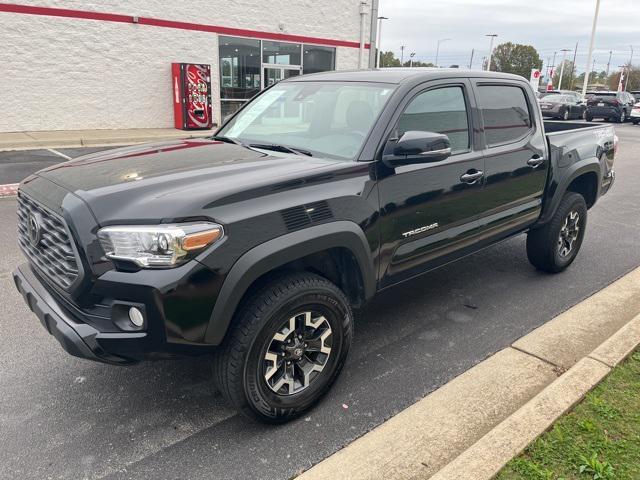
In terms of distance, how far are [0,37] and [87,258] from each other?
13704 mm

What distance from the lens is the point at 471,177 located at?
12.0ft

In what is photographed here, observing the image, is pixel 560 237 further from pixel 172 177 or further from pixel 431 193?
pixel 172 177

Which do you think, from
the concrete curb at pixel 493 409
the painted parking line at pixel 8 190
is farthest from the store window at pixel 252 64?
the concrete curb at pixel 493 409

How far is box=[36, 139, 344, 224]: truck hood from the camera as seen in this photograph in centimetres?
236

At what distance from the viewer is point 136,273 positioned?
228cm

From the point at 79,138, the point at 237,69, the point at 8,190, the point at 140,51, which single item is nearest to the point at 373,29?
the point at 237,69

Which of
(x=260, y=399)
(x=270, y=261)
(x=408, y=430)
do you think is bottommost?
(x=408, y=430)

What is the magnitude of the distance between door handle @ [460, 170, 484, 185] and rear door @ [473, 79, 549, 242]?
0.37 ft

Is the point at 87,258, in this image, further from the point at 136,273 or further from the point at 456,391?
the point at 456,391

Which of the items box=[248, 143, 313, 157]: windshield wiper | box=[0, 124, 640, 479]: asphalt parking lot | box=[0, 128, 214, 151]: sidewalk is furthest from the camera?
box=[0, 128, 214, 151]: sidewalk

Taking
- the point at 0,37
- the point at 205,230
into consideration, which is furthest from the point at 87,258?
the point at 0,37

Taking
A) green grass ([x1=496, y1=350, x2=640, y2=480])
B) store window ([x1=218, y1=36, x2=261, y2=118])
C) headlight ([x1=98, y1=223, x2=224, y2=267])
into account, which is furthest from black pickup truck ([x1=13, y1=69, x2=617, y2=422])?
store window ([x1=218, y1=36, x2=261, y2=118])

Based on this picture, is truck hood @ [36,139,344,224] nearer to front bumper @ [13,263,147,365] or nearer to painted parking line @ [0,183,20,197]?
front bumper @ [13,263,147,365]

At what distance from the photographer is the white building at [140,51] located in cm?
1363
